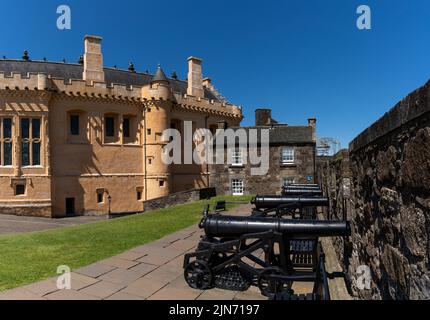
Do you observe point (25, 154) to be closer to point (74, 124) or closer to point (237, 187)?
point (74, 124)

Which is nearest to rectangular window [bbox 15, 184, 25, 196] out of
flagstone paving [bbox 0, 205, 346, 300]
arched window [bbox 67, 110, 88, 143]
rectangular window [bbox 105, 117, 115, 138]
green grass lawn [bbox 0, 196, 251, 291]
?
arched window [bbox 67, 110, 88, 143]

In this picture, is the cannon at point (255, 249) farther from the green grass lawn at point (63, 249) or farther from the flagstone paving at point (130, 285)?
the green grass lawn at point (63, 249)

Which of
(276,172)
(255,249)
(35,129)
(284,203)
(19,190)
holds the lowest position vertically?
(19,190)

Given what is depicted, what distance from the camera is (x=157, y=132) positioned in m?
27.8

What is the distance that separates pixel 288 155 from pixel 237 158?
3.99 m

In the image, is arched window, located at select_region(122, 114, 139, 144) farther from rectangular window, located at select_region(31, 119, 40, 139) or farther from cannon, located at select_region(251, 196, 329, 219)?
cannon, located at select_region(251, 196, 329, 219)

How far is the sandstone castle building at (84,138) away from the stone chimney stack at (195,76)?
290cm

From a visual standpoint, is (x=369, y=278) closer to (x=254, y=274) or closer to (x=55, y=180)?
(x=254, y=274)

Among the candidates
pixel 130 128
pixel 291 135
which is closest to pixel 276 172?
pixel 291 135

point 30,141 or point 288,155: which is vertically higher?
point 30,141

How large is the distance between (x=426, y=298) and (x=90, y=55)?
3023 cm

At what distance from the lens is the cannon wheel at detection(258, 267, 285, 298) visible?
4.25 meters

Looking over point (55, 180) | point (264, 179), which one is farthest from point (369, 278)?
point (55, 180)

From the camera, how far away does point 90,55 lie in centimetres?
2753
